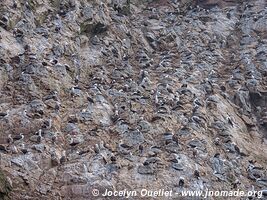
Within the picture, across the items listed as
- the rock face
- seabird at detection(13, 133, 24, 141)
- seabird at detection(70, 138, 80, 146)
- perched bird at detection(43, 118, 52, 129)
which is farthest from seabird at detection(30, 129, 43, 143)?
seabird at detection(70, 138, 80, 146)

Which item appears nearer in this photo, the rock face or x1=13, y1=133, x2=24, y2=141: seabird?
the rock face

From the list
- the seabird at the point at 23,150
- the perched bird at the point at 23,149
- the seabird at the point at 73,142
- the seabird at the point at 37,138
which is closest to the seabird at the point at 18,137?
the seabird at the point at 37,138

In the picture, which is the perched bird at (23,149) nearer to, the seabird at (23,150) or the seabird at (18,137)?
the seabird at (23,150)

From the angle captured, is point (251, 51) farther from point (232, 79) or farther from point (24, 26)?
point (24, 26)

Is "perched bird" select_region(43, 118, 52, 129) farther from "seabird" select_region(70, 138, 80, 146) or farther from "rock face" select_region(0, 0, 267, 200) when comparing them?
"seabird" select_region(70, 138, 80, 146)

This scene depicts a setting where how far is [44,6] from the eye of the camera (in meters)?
54.6

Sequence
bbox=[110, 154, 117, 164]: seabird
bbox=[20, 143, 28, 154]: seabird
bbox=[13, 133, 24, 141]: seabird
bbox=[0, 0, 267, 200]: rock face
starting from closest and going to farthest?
bbox=[20, 143, 28, 154]: seabird
bbox=[0, 0, 267, 200]: rock face
bbox=[110, 154, 117, 164]: seabird
bbox=[13, 133, 24, 141]: seabird

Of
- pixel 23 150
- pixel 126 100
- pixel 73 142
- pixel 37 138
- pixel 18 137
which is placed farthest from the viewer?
pixel 126 100

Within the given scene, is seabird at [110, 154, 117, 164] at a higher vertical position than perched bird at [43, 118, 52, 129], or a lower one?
lower

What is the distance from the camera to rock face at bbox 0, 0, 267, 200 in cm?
3297

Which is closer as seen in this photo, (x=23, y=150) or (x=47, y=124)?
(x=23, y=150)

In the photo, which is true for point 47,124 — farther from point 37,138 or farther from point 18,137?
point 18,137

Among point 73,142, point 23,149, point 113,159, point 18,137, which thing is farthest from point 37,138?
point 113,159

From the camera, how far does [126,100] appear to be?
4328 centimetres
